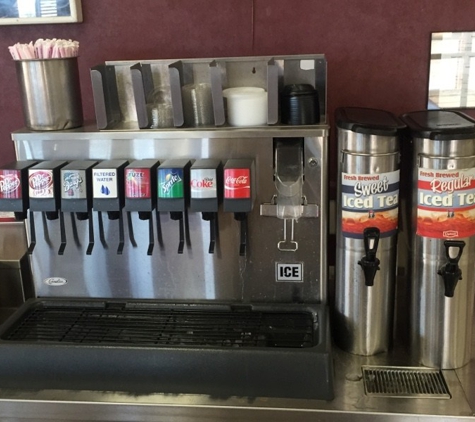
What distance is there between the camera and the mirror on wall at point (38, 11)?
1560mm

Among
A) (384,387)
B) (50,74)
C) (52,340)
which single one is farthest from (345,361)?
(50,74)

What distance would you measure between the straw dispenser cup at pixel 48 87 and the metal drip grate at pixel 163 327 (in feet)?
1.40

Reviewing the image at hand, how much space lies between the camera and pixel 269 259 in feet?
4.40

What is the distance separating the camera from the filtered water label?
1241 millimetres

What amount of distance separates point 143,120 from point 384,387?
2.46 ft

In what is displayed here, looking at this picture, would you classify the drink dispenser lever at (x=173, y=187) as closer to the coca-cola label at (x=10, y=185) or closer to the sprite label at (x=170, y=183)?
the sprite label at (x=170, y=183)

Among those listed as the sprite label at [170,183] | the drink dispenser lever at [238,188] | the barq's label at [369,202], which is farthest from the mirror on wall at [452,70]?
the sprite label at [170,183]

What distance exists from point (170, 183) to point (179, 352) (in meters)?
0.34

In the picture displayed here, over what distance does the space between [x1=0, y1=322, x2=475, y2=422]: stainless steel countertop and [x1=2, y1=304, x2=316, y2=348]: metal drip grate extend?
106 millimetres

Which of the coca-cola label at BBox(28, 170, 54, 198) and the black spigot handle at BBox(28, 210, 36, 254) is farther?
the black spigot handle at BBox(28, 210, 36, 254)

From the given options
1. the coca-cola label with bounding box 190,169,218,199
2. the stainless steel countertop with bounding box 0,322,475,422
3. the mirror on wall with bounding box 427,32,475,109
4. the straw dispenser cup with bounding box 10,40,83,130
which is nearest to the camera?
the stainless steel countertop with bounding box 0,322,475,422

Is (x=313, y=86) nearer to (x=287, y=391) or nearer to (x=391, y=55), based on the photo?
(x=391, y=55)

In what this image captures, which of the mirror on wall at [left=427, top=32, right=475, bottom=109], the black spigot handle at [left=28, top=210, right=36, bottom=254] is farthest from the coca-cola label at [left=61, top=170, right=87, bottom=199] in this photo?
the mirror on wall at [left=427, top=32, right=475, bottom=109]

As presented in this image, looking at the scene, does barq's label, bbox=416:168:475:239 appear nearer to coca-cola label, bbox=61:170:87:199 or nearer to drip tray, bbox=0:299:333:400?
drip tray, bbox=0:299:333:400
